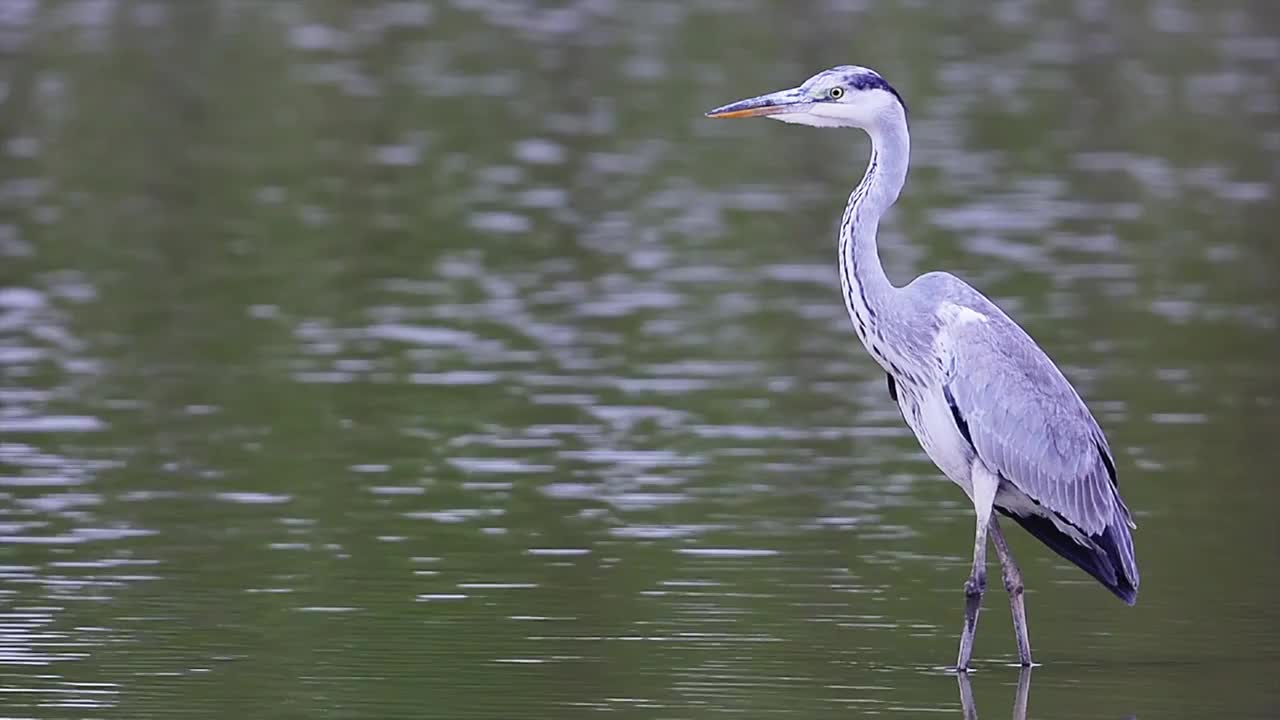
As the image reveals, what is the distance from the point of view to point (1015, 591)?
34.0 ft

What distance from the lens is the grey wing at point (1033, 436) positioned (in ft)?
33.9

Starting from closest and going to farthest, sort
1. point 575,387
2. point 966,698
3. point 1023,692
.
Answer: point 966,698
point 1023,692
point 575,387

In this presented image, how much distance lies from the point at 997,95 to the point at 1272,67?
18.1 feet

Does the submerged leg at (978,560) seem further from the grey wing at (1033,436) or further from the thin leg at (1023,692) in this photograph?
the thin leg at (1023,692)

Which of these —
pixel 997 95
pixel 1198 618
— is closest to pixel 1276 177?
pixel 997 95

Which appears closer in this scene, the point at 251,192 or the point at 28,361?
the point at 28,361

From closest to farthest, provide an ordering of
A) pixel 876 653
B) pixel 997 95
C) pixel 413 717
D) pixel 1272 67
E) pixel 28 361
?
pixel 413 717
pixel 876 653
pixel 28 361
pixel 997 95
pixel 1272 67

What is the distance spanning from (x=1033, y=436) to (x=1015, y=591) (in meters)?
0.63

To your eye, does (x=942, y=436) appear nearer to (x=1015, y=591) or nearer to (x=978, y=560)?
(x=978, y=560)

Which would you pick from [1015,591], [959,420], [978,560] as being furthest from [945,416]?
[1015,591]

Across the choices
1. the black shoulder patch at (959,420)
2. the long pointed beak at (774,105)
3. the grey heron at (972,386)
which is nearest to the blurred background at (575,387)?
the grey heron at (972,386)

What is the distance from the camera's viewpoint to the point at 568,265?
20.3 metres

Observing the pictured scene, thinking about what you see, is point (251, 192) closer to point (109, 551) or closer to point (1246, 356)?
point (1246, 356)

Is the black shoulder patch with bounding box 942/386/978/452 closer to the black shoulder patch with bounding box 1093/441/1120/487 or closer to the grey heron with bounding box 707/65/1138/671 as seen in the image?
the grey heron with bounding box 707/65/1138/671
